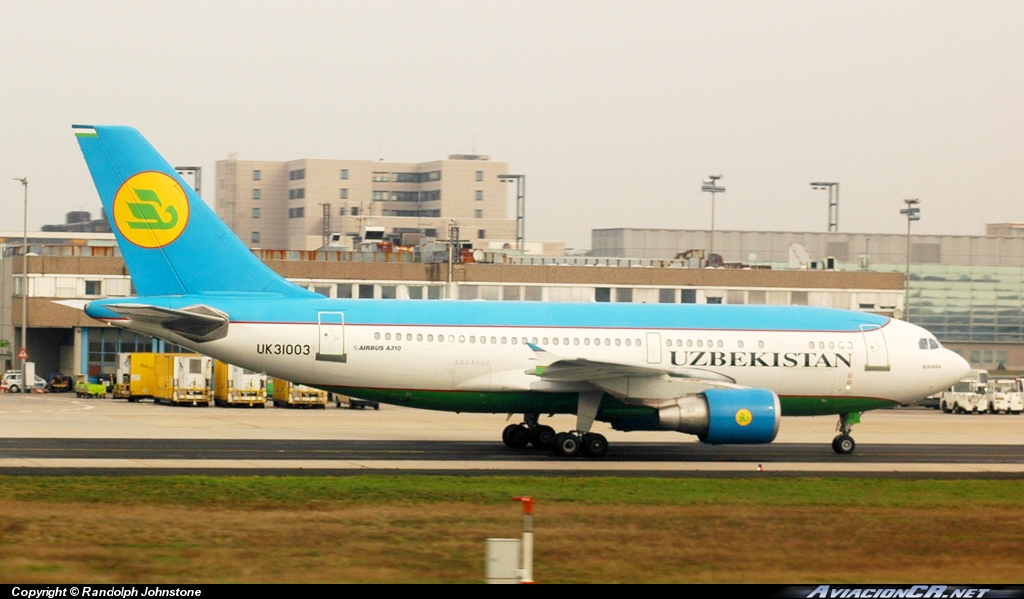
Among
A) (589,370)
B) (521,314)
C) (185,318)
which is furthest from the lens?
(521,314)

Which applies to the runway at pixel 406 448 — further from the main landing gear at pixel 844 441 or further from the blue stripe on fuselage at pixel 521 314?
the blue stripe on fuselage at pixel 521 314

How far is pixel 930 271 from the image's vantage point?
344 ft

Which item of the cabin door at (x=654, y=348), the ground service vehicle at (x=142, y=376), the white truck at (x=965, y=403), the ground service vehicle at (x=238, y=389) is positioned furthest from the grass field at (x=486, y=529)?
the white truck at (x=965, y=403)

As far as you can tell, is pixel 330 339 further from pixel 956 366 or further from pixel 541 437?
pixel 956 366

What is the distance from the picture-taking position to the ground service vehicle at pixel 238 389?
54.5 m

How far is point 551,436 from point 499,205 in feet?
436

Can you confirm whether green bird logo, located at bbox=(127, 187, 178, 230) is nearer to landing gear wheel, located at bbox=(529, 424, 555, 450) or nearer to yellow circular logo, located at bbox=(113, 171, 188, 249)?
yellow circular logo, located at bbox=(113, 171, 188, 249)

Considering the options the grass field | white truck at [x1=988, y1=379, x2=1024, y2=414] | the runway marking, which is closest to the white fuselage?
the runway marking

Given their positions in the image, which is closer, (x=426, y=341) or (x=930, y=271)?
(x=426, y=341)

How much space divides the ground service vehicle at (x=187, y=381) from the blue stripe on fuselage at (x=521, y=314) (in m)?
24.7

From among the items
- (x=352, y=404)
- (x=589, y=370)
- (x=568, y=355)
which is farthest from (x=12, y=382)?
(x=589, y=370)

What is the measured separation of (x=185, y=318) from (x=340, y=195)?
134669 mm

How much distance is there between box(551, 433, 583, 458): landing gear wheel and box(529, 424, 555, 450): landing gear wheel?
2.35 m
